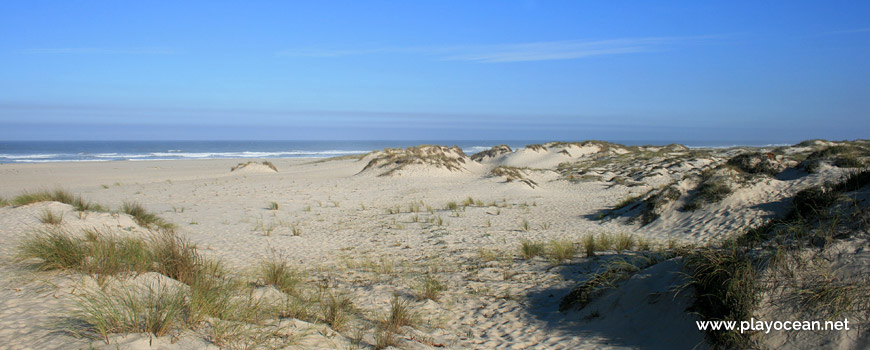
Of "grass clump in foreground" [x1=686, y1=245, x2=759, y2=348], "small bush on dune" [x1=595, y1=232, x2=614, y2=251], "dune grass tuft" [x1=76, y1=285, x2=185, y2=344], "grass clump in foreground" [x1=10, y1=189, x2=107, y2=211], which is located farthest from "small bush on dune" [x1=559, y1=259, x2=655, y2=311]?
"grass clump in foreground" [x1=10, y1=189, x2=107, y2=211]

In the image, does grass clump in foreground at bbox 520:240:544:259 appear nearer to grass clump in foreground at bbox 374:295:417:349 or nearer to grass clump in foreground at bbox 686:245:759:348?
grass clump in foreground at bbox 374:295:417:349

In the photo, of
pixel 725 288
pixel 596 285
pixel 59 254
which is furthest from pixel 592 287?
pixel 59 254

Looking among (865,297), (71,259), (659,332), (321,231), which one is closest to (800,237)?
(865,297)

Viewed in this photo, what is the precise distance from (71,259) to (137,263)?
2.17 feet

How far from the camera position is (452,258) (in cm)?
845

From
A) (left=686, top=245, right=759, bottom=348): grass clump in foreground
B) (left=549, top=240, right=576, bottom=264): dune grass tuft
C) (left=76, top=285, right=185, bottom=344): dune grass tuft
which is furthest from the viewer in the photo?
(left=549, top=240, right=576, bottom=264): dune grass tuft

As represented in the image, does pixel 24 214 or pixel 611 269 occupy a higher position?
pixel 24 214

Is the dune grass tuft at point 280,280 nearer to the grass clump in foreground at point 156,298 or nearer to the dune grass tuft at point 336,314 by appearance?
the grass clump in foreground at point 156,298

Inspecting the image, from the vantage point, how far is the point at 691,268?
4777 millimetres

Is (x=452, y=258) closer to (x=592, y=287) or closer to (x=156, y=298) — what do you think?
(x=592, y=287)

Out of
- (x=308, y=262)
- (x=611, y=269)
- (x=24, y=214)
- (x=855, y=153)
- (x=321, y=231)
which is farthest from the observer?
(x=855, y=153)

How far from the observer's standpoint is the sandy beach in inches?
157

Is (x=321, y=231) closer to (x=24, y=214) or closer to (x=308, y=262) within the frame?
(x=308, y=262)

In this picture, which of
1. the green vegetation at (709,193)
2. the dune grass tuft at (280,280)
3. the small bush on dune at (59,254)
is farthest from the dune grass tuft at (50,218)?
the green vegetation at (709,193)
